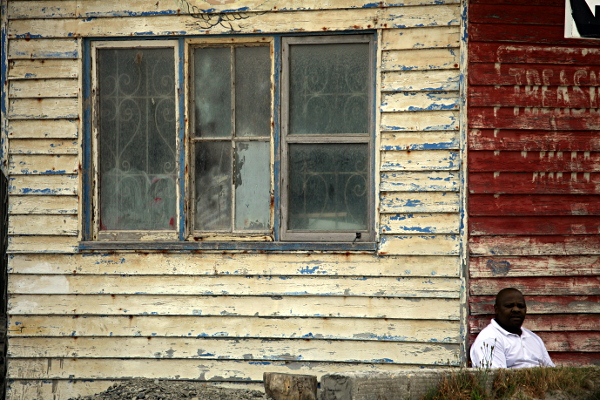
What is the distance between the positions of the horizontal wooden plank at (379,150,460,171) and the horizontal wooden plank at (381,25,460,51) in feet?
2.62

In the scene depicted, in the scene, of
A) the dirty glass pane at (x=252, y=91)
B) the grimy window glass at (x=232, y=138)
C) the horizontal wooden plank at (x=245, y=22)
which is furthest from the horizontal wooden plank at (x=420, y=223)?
the horizontal wooden plank at (x=245, y=22)

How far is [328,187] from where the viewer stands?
17.3ft

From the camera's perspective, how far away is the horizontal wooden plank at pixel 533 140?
198 inches

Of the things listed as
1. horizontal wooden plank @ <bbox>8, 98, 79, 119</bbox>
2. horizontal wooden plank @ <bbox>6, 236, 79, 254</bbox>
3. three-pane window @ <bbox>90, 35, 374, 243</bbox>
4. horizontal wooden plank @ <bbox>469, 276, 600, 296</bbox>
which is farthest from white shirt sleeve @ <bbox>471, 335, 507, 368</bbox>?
horizontal wooden plank @ <bbox>8, 98, 79, 119</bbox>

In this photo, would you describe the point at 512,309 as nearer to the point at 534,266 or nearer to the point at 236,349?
the point at 534,266


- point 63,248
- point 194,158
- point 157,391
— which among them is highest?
point 194,158

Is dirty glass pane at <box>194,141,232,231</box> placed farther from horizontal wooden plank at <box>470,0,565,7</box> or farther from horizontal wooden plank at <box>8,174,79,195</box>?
horizontal wooden plank at <box>470,0,565,7</box>

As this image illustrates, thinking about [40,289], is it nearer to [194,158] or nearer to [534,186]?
[194,158]

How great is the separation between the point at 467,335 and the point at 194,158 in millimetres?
2519

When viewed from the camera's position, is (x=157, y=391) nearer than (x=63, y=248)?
Yes

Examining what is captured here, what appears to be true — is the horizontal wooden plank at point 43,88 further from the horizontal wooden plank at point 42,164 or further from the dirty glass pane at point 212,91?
the dirty glass pane at point 212,91

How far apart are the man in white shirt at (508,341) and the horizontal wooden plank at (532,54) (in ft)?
5.65

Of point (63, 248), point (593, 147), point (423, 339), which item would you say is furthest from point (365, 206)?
point (63, 248)

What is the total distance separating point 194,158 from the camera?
536cm
